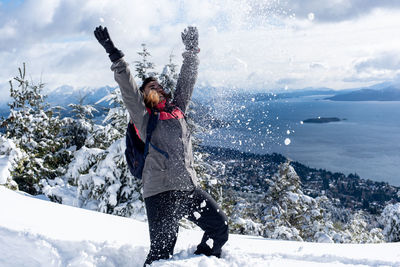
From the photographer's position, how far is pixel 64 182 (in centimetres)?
814

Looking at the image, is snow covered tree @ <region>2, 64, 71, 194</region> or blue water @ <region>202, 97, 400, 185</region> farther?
blue water @ <region>202, 97, 400, 185</region>

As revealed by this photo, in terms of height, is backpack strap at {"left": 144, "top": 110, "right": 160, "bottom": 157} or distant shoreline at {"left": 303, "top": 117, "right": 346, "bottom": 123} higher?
distant shoreline at {"left": 303, "top": 117, "right": 346, "bottom": 123}

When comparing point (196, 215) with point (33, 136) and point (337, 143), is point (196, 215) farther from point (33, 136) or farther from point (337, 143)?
point (337, 143)

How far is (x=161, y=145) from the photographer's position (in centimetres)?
231

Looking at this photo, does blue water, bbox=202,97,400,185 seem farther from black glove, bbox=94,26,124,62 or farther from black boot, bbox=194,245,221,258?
black glove, bbox=94,26,124,62

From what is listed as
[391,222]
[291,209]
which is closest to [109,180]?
[291,209]

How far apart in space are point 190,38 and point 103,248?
2.39 metres

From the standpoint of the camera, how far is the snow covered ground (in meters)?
2.53

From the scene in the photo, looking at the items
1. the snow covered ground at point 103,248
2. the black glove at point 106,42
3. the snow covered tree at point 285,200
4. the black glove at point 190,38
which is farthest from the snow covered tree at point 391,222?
the black glove at point 106,42

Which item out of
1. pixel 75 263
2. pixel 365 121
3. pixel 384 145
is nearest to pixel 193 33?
pixel 75 263

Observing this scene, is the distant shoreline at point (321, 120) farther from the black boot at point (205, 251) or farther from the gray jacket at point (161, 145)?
the gray jacket at point (161, 145)

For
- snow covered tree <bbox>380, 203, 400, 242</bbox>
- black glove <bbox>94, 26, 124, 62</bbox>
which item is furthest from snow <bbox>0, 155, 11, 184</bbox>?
snow covered tree <bbox>380, 203, 400, 242</bbox>

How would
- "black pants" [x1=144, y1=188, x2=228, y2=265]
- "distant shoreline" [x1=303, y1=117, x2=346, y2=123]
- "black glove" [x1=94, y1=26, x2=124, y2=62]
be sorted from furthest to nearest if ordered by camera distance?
"distant shoreline" [x1=303, y1=117, x2=346, y2=123], "black pants" [x1=144, y1=188, x2=228, y2=265], "black glove" [x1=94, y1=26, x2=124, y2=62]

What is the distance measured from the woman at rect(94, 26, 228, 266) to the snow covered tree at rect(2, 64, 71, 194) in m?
8.21
